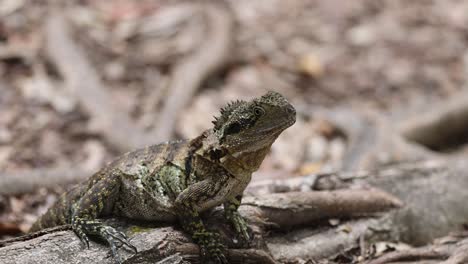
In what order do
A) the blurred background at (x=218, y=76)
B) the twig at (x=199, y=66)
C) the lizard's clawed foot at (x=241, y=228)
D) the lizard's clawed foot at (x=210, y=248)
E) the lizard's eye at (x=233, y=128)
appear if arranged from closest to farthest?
the lizard's eye at (x=233, y=128), the lizard's clawed foot at (x=210, y=248), the lizard's clawed foot at (x=241, y=228), the blurred background at (x=218, y=76), the twig at (x=199, y=66)

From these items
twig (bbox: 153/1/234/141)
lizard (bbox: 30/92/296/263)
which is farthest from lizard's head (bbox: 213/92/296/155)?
twig (bbox: 153/1/234/141)

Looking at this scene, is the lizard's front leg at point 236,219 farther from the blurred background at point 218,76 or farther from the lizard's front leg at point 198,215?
the blurred background at point 218,76

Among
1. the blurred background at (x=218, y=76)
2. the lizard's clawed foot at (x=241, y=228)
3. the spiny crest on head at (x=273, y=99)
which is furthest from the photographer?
the blurred background at (x=218, y=76)

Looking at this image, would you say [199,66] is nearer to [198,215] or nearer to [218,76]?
[218,76]

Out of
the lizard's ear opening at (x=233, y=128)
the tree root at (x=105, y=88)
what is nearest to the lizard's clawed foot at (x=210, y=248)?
the lizard's ear opening at (x=233, y=128)

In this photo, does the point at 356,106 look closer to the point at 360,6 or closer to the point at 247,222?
the point at 360,6

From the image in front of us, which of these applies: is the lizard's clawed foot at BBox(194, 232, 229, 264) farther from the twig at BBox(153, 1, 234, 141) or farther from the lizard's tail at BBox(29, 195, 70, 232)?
the twig at BBox(153, 1, 234, 141)

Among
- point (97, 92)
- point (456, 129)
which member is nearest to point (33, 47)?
point (97, 92)
